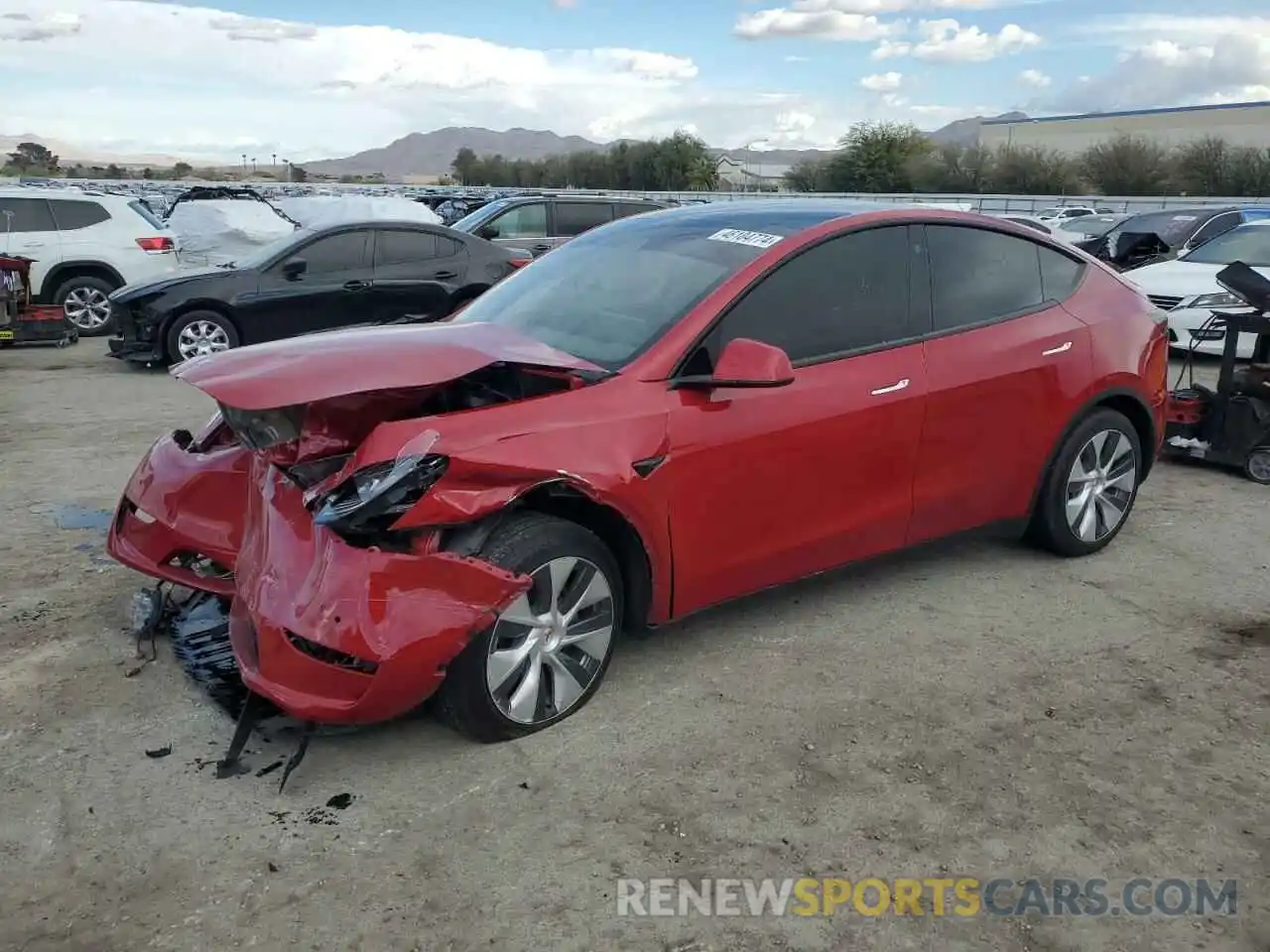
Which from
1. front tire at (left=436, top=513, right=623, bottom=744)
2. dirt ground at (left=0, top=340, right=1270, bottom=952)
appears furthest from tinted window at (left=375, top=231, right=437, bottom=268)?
front tire at (left=436, top=513, right=623, bottom=744)

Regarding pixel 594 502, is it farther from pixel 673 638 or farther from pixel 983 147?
pixel 983 147

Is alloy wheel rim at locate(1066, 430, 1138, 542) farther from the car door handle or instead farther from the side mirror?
the side mirror

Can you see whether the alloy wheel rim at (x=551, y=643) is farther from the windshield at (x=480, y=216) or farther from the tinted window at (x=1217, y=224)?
the tinted window at (x=1217, y=224)

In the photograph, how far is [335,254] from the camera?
10789mm

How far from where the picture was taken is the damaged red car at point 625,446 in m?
3.17

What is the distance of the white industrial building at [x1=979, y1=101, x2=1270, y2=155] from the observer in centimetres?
6259

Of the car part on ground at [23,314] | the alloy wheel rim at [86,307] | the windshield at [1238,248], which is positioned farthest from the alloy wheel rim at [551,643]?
the alloy wheel rim at [86,307]

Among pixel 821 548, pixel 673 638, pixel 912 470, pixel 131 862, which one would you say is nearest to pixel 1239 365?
pixel 912 470

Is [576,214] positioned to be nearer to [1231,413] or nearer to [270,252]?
[270,252]

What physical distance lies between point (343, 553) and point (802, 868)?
5.17 feet

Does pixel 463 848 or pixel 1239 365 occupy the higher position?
pixel 1239 365

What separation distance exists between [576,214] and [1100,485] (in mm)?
11404

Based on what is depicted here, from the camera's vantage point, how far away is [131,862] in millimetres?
2863

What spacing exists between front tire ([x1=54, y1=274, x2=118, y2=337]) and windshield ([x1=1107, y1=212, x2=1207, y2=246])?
14982 mm
